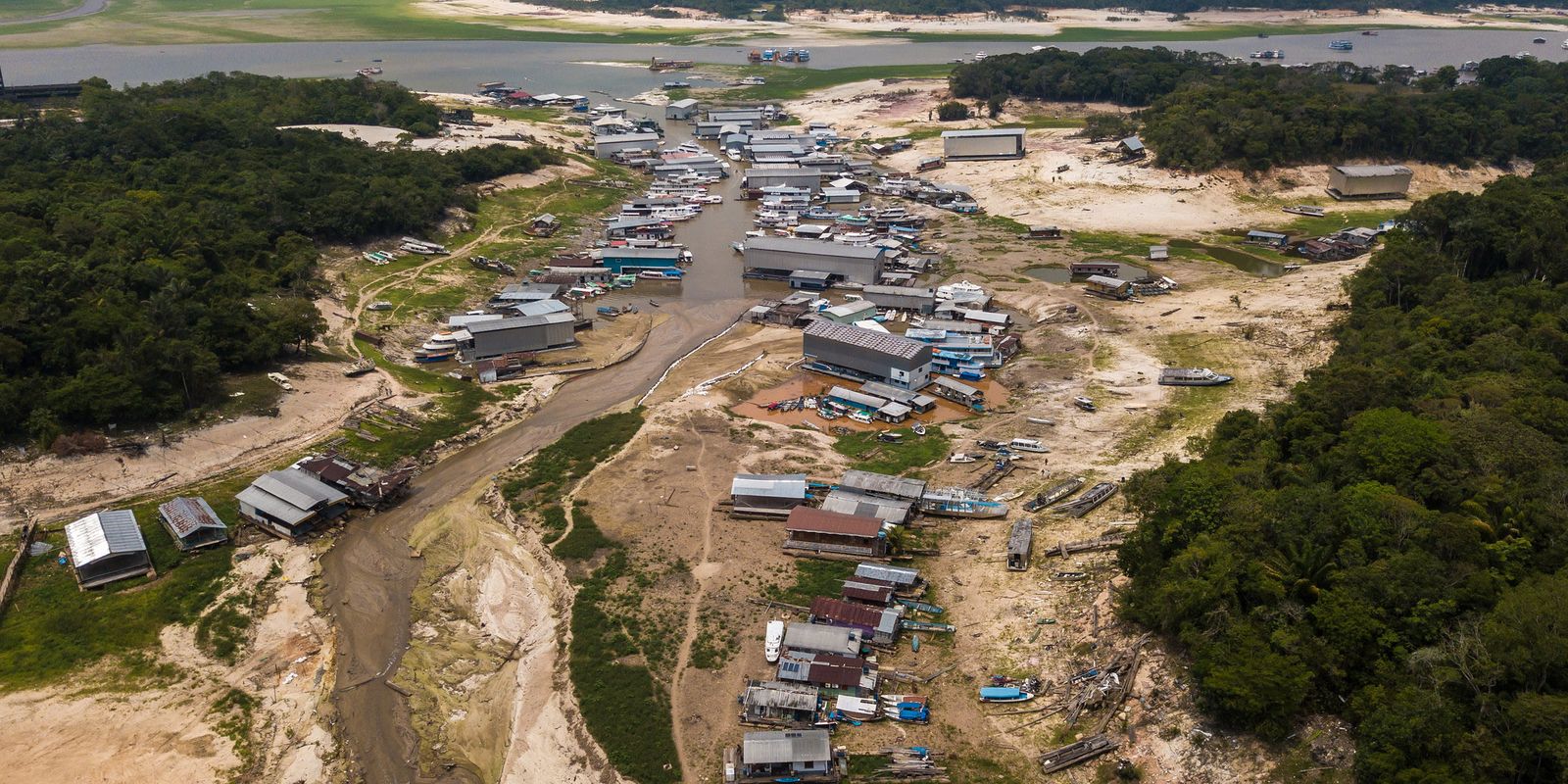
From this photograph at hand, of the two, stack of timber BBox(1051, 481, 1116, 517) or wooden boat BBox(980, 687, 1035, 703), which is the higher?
stack of timber BBox(1051, 481, 1116, 517)

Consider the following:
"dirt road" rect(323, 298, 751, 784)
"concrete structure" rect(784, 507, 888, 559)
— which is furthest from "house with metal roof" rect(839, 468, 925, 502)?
"dirt road" rect(323, 298, 751, 784)

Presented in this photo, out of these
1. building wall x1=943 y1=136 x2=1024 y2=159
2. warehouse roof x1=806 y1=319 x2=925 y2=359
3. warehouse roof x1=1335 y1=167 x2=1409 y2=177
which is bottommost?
warehouse roof x1=806 y1=319 x2=925 y2=359

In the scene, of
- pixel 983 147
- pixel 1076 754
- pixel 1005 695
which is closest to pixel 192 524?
pixel 1005 695

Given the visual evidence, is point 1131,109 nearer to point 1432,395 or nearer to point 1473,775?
point 1432,395

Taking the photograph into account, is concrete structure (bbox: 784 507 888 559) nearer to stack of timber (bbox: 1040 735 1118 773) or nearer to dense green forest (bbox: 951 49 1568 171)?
stack of timber (bbox: 1040 735 1118 773)

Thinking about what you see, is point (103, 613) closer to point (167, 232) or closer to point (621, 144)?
point (167, 232)

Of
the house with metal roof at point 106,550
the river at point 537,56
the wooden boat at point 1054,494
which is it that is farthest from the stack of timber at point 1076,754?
the river at point 537,56
